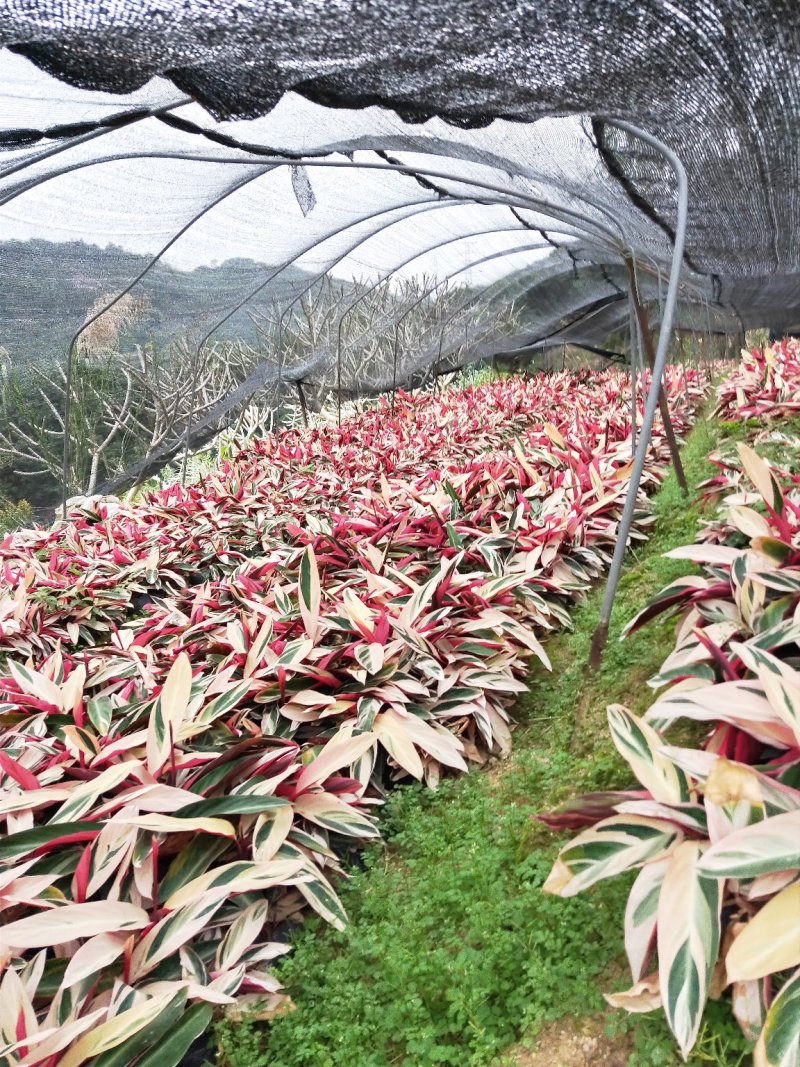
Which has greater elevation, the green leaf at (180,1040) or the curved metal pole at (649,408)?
the curved metal pole at (649,408)

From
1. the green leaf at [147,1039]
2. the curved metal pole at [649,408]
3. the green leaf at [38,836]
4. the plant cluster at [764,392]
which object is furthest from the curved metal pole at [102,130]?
the plant cluster at [764,392]

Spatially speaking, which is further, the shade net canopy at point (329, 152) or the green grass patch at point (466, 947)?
the shade net canopy at point (329, 152)

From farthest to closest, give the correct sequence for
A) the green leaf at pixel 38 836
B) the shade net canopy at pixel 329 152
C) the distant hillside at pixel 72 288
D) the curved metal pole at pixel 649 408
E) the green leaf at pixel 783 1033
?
the distant hillside at pixel 72 288, the curved metal pole at pixel 649 408, the shade net canopy at pixel 329 152, the green leaf at pixel 38 836, the green leaf at pixel 783 1033

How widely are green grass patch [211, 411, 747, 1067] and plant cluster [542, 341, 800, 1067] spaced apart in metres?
0.11

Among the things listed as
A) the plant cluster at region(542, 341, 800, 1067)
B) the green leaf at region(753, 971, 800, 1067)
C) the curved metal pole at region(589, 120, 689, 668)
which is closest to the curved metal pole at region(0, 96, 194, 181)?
the curved metal pole at region(589, 120, 689, 668)

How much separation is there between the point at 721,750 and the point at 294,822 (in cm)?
95

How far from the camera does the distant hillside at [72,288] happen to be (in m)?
3.55

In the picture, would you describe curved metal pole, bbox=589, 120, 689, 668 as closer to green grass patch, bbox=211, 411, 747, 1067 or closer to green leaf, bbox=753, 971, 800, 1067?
green grass patch, bbox=211, 411, 747, 1067

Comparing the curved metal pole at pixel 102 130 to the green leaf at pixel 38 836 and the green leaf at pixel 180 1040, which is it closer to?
the green leaf at pixel 38 836

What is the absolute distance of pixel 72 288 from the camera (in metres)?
3.80

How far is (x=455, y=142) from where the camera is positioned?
9.86 feet

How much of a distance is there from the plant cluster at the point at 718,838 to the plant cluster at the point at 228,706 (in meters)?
0.61

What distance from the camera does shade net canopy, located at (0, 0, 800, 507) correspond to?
164 cm

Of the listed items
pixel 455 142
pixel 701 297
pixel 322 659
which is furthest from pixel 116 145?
pixel 701 297
